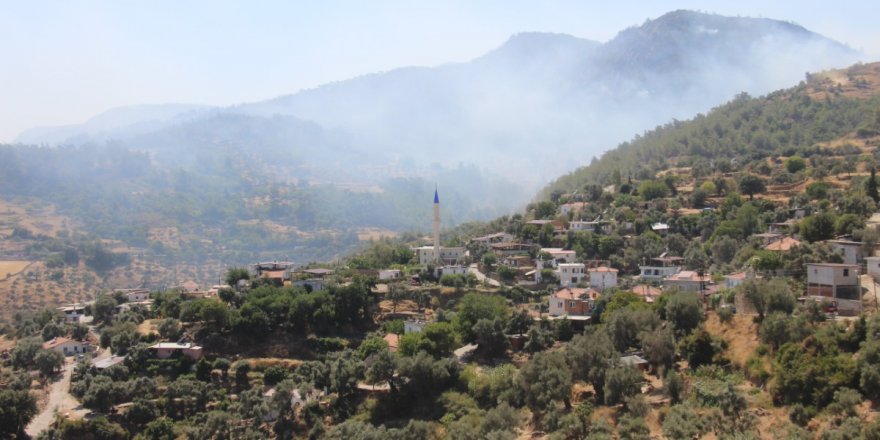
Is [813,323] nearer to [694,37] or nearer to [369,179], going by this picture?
[369,179]

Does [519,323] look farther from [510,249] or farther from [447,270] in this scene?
[510,249]

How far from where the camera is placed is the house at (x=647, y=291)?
29.7 metres

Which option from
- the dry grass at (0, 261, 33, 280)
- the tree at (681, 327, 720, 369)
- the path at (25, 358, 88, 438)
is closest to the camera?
the tree at (681, 327, 720, 369)

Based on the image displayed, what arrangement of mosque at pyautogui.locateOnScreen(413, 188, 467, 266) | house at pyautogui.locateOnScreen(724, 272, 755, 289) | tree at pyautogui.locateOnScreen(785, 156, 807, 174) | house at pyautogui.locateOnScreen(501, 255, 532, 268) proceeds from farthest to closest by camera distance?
1. tree at pyautogui.locateOnScreen(785, 156, 807, 174)
2. mosque at pyautogui.locateOnScreen(413, 188, 467, 266)
3. house at pyautogui.locateOnScreen(501, 255, 532, 268)
4. house at pyautogui.locateOnScreen(724, 272, 755, 289)

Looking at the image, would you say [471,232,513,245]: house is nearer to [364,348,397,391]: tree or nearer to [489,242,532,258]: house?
[489,242,532,258]: house

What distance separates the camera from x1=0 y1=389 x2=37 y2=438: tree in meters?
25.7

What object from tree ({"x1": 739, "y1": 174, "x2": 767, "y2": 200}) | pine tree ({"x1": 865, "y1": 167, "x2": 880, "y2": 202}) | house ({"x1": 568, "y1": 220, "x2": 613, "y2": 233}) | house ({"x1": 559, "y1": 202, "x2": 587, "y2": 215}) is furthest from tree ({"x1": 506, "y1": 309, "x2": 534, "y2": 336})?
tree ({"x1": 739, "y1": 174, "x2": 767, "y2": 200})

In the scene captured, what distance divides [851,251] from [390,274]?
20496 mm

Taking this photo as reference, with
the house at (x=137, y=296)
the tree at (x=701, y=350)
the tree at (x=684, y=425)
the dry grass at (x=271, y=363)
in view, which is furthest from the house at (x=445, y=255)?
the tree at (x=684, y=425)

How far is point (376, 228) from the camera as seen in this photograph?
108m

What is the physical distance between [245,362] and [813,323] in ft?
64.4

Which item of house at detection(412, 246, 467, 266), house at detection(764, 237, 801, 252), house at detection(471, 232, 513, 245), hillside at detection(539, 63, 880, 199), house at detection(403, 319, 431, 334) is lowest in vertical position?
house at detection(403, 319, 431, 334)

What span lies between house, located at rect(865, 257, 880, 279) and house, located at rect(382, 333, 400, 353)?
15878 mm

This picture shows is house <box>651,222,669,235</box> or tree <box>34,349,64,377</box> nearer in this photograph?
tree <box>34,349,64,377</box>
